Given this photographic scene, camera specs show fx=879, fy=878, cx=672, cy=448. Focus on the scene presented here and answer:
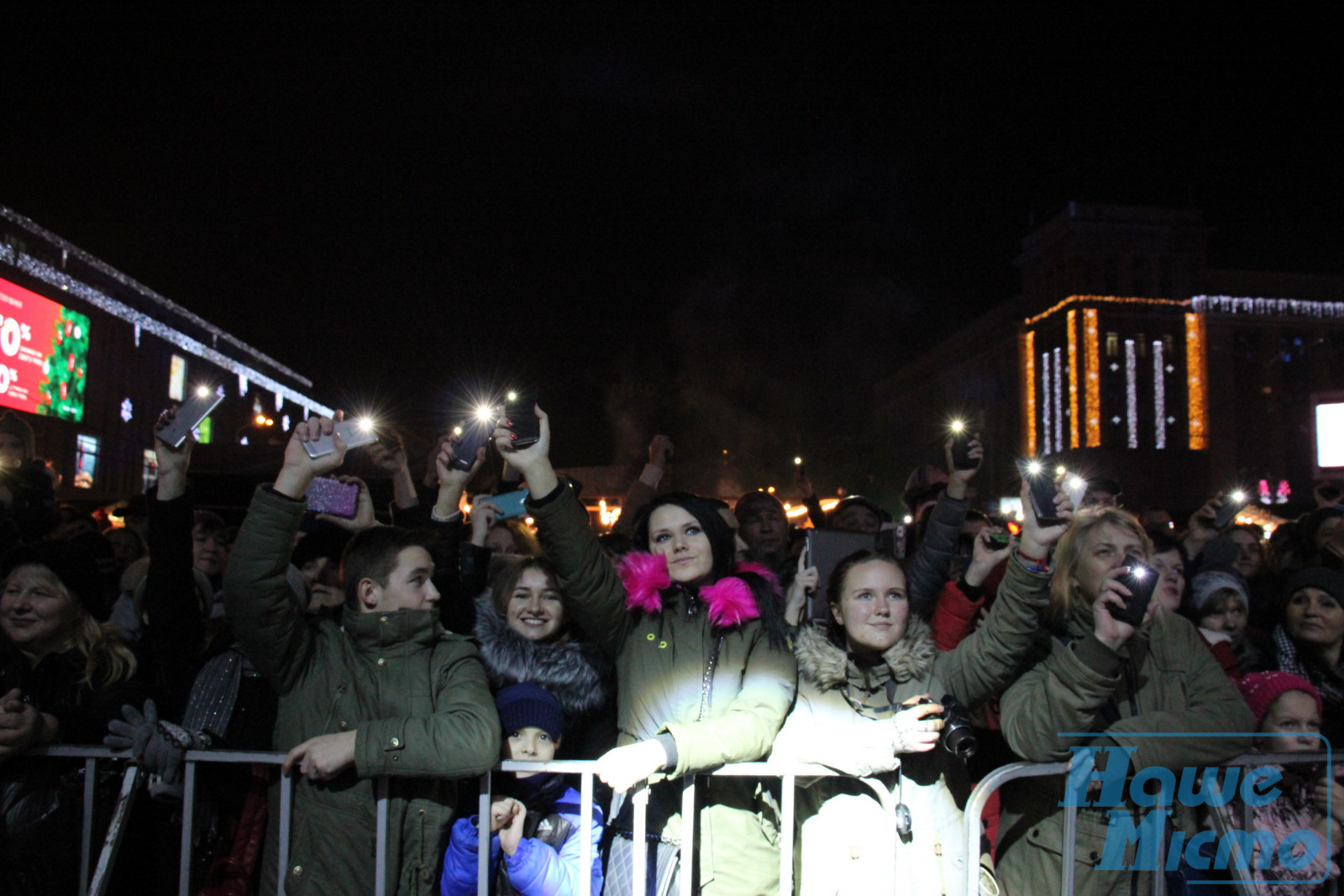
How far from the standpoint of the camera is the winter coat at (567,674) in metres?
3.27

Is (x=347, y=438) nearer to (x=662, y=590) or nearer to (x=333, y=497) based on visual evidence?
(x=662, y=590)

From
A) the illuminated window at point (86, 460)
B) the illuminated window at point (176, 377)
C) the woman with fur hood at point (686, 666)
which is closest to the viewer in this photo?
the woman with fur hood at point (686, 666)

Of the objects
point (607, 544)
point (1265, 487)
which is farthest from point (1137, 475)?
point (607, 544)

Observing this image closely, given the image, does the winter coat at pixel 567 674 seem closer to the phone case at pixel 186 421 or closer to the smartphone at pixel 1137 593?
the phone case at pixel 186 421

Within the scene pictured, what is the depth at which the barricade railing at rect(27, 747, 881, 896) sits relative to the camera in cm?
279

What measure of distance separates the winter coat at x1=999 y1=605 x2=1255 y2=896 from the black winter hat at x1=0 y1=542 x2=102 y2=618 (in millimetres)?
3518

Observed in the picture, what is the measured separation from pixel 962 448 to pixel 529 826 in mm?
2379

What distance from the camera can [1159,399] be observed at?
164ft

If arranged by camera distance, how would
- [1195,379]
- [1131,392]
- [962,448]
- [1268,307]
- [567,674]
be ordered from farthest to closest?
[1268,307], [1195,379], [1131,392], [962,448], [567,674]

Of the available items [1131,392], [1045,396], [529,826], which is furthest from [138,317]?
[1131,392]

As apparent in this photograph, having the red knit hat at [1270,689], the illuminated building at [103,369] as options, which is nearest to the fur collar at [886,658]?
the red knit hat at [1270,689]

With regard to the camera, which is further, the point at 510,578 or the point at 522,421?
the point at 510,578

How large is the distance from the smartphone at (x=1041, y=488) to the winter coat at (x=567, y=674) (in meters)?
Result: 1.68

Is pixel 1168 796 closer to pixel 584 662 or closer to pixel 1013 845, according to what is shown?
pixel 1013 845
